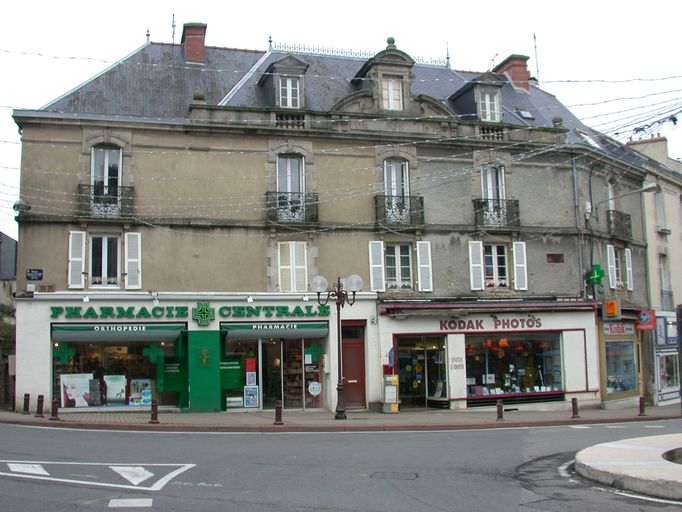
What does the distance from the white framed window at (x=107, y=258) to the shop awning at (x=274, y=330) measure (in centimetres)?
297

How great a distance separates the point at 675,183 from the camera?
31609 mm

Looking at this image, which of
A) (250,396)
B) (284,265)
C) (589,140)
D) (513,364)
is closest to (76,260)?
(284,265)

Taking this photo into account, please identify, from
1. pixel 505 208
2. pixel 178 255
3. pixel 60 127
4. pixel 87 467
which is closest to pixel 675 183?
pixel 505 208

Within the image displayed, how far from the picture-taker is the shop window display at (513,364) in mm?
23766

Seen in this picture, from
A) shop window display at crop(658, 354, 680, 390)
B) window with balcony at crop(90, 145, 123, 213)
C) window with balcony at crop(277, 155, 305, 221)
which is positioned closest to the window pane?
window with balcony at crop(90, 145, 123, 213)

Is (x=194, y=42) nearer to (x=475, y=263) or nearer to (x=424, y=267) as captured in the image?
(x=424, y=267)

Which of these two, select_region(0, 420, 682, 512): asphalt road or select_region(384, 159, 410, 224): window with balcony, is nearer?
select_region(0, 420, 682, 512): asphalt road

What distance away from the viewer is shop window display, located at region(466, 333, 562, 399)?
78.0 ft

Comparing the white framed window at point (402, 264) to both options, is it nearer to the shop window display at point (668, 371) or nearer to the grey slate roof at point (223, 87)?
the grey slate roof at point (223, 87)

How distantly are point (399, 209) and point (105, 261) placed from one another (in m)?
8.94

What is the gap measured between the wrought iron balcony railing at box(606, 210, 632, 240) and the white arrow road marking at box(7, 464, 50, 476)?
71.2 feet

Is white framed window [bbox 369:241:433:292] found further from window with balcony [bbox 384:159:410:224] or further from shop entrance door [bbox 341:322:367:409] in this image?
shop entrance door [bbox 341:322:367:409]

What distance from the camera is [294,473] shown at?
10.5 metres

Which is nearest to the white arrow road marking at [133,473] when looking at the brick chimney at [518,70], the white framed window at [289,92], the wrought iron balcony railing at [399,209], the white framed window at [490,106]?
the wrought iron balcony railing at [399,209]
